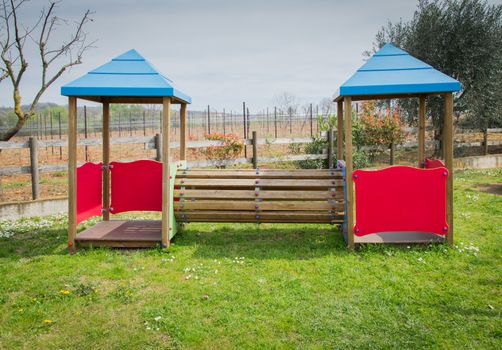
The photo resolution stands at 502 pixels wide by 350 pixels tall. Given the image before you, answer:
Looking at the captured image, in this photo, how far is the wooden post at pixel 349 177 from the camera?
6.03m

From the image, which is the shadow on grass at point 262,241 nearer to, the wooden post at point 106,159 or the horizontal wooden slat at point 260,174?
the horizontal wooden slat at point 260,174

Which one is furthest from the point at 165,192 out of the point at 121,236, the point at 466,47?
the point at 466,47

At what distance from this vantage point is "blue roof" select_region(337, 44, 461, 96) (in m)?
5.87

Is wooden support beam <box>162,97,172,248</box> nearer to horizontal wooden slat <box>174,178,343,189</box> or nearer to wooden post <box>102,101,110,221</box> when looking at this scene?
horizontal wooden slat <box>174,178,343,189</box>

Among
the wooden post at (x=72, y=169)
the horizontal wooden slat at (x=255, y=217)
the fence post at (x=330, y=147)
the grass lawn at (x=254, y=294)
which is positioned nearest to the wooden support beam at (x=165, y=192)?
the grass lawn at (x=254, y=294)

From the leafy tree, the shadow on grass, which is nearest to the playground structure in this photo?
the shadow on grass

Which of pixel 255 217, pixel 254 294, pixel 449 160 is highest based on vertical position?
pixel 449 160

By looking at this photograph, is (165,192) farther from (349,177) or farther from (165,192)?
(349,177)

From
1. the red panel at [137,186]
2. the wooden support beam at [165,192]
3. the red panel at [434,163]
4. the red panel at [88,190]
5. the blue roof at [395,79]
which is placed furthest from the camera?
the red panel at [137,186]

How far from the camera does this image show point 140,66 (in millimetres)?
6613

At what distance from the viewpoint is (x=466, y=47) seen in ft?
54.3

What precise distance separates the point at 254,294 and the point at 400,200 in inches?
106

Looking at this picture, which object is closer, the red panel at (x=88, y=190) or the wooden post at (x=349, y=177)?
the wooden post at (x=349, y=177)

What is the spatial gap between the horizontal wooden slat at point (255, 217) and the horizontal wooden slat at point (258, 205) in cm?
8
